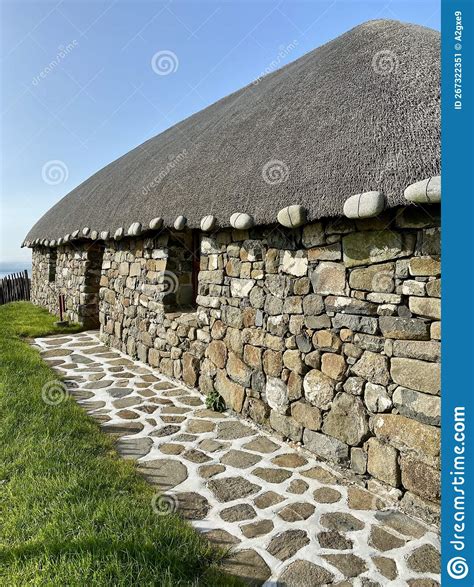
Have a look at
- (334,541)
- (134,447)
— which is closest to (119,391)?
(134,447)

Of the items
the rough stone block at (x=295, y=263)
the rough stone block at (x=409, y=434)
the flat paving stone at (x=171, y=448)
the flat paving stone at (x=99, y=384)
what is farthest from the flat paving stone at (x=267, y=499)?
the flat paving stone at (x=99, y=384)

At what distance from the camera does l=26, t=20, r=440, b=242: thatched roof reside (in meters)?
3.07

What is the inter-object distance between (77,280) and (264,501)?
7.97m

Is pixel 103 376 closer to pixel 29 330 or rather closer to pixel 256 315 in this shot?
pixel 256 315

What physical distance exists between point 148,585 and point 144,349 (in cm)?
462

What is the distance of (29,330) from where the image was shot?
28.6 feet

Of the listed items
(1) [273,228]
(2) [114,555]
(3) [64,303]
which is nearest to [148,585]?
(2) [114,555]

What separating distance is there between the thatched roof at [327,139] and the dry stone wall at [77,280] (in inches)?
142

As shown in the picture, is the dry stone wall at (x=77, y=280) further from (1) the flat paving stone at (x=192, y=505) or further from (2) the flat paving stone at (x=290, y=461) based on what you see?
(1) the flat paving stone at (x=192, y=505)

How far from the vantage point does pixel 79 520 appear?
245 cm

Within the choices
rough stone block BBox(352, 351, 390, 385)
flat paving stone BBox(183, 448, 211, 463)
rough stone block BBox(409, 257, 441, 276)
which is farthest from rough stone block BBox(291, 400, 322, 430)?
rough stone block BBox(409, 257, 441, 276)

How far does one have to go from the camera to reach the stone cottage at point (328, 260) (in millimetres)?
2854

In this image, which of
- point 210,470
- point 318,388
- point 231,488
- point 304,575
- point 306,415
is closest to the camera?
point 304,575

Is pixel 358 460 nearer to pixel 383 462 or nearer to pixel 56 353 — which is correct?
pixel 383 462
